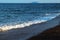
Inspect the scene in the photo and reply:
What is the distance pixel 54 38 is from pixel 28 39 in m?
1.05

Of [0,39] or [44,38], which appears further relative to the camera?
[0,39]

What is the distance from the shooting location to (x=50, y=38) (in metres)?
8.70

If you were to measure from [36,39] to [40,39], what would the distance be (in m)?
0.16

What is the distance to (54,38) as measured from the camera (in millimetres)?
8773

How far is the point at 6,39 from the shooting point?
31.6 feet

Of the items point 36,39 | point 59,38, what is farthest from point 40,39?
point 59,38

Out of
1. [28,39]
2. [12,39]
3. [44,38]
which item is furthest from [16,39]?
[44,38]

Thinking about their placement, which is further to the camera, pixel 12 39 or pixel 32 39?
pixel 12 39

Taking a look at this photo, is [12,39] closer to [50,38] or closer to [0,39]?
[0,39]

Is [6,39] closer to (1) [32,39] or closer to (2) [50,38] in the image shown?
(1) [32,39]

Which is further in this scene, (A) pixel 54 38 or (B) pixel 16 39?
(B) pixel 16 39

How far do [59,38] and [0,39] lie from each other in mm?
2651

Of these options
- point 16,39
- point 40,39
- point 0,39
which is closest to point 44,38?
point 40,39

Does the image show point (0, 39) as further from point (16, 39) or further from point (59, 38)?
point (59, 38)
